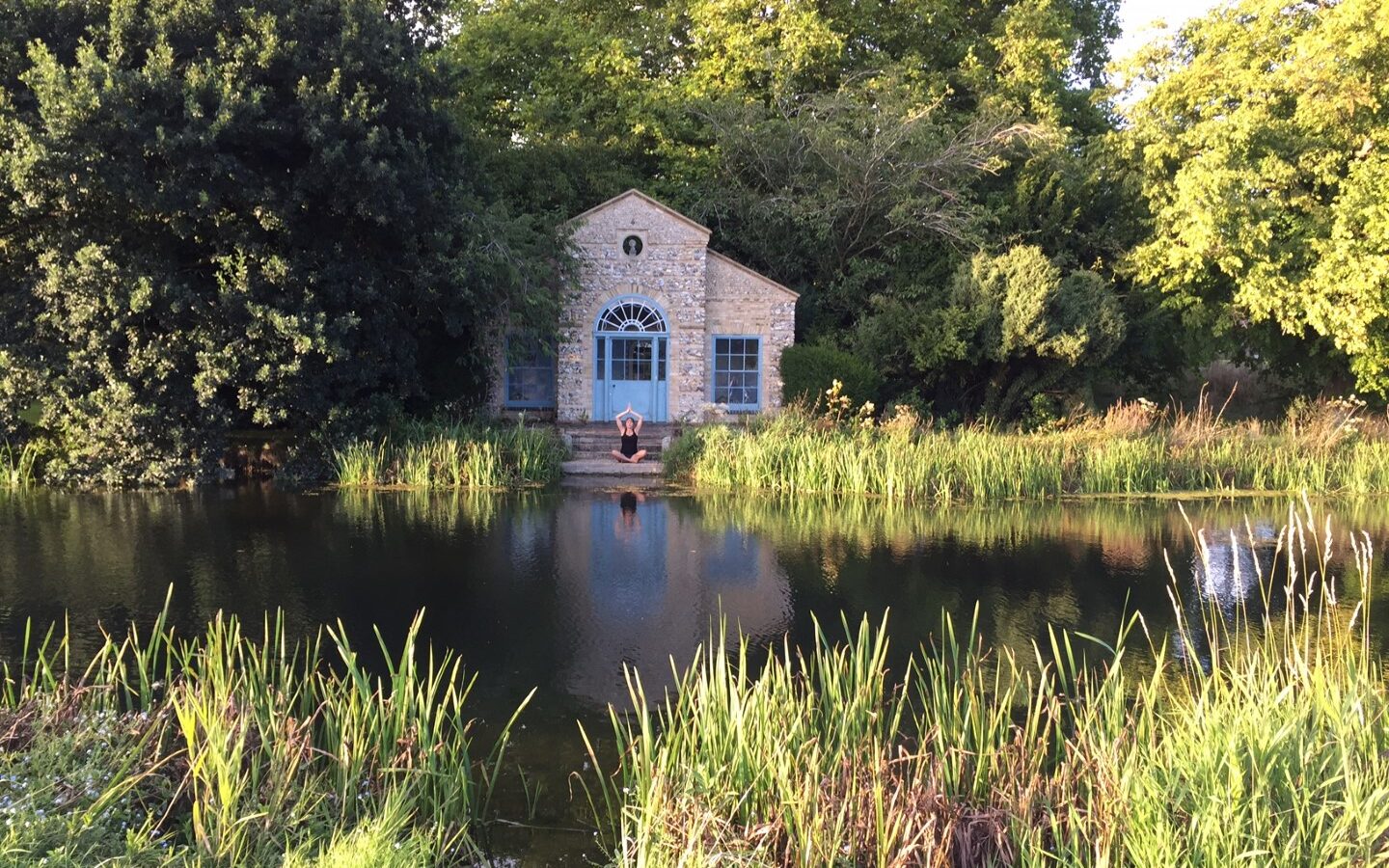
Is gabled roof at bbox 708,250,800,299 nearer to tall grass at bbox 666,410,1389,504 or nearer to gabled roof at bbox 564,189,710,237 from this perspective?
gabled roof at bbox 564,189,710,237

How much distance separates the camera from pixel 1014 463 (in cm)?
1185

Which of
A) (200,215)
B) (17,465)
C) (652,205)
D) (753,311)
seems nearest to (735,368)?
(753,311)

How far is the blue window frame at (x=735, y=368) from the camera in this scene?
17250 millimetres

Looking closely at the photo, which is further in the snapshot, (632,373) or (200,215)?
(632,373)

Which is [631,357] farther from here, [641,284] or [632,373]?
[641,284]

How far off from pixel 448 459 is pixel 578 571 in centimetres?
495

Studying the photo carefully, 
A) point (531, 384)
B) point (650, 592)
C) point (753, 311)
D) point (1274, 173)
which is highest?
point (1274, 173)

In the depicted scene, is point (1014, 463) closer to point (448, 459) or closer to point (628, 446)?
point (628, 446)

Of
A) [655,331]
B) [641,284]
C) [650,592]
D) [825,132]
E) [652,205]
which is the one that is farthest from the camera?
[825,132]

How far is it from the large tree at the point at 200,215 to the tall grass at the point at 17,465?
0.38m

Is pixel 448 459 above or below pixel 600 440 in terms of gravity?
below

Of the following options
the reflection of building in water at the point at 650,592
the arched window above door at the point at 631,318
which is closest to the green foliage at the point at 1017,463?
the reflection of building in water at the point at 650,592

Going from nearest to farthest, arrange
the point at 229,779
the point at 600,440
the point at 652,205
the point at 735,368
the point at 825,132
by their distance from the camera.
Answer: the point at 229,779, the point at 600,440, the point at 652,205, the point at 735,368, the point at 825,132

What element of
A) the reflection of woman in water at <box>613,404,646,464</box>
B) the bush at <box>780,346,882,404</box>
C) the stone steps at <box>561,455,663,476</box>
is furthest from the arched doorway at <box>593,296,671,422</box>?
the stone steps at <box>561,455,663,476</box>
